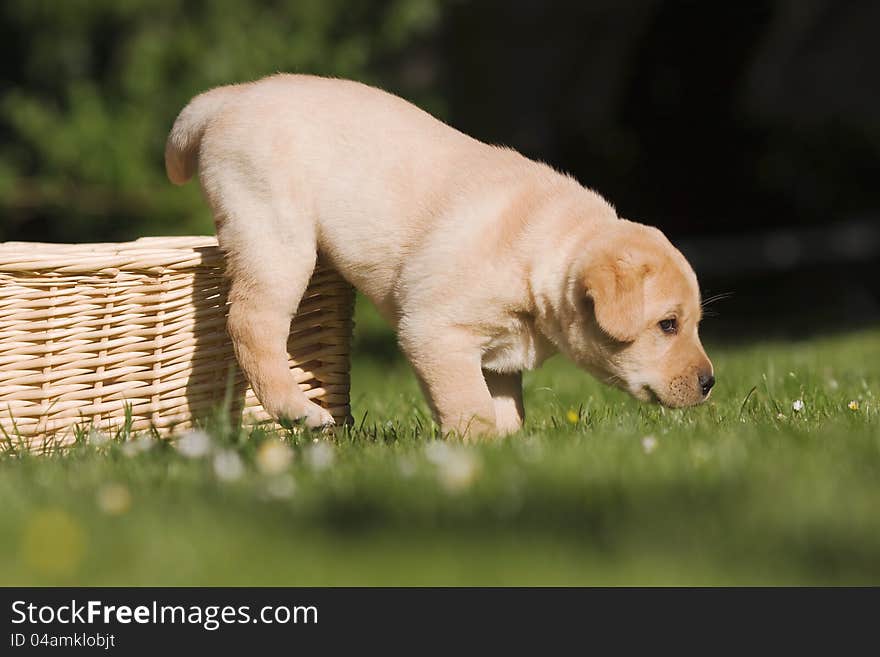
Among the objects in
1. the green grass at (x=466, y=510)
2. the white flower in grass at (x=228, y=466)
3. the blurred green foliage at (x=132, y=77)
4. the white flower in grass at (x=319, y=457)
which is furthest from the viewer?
the blurred green foliage at (x=132, y=77)

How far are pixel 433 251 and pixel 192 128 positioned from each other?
1049 millimetres

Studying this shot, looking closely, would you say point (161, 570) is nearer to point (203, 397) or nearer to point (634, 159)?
point (203, 397)

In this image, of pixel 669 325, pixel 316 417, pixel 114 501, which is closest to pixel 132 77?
pixel 316 417

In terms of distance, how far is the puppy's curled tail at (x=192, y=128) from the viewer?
388 cm

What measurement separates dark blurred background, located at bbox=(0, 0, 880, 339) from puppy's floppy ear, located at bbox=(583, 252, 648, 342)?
13.2ft

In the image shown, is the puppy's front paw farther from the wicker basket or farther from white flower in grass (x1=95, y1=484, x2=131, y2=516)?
white flower in grass (x1=95, y1=484, x2=131, y2=516)

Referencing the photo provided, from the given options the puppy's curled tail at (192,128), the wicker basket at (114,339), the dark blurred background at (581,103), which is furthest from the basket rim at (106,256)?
the dark blurred background at (581,103)

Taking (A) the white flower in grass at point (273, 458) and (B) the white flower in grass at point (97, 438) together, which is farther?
(B) the white flower in grass at point (97, 438)

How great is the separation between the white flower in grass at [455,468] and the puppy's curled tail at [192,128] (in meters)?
1.74

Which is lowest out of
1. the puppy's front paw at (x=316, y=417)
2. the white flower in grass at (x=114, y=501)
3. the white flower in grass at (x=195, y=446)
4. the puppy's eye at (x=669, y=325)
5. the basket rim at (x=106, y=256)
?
the white flower in grass at (x=114, y=501)

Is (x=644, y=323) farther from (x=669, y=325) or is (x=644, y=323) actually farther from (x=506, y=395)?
(x=506, y=395)

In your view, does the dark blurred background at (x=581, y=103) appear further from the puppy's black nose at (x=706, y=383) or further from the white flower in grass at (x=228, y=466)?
the white flower in grass at (x=228, y=466)

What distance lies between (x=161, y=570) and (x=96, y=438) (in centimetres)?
150

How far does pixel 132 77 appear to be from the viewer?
7305 mm
